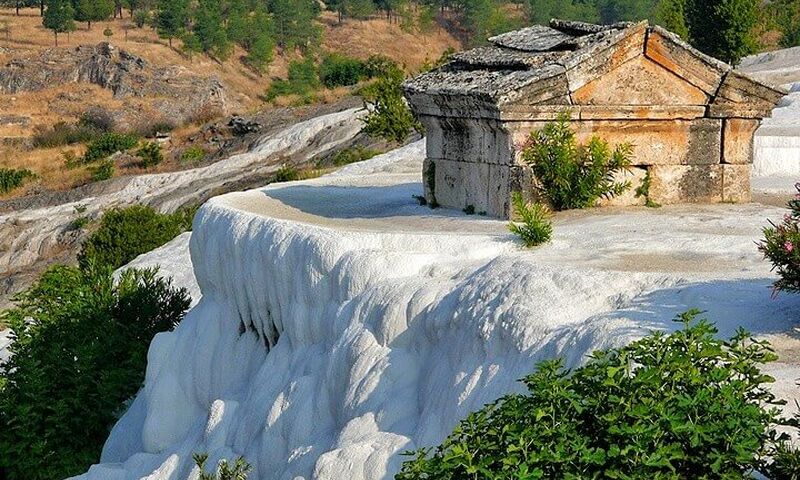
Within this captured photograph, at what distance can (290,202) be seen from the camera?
17.1 m

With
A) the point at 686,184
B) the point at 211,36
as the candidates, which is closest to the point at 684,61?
the point at 686,184

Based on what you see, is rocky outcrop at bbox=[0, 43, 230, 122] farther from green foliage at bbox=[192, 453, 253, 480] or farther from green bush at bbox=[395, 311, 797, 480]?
green bush at bbox=[395, 311, 797, 480]

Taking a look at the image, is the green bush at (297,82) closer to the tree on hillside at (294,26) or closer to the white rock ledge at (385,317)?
the tree on hillside at (294,26)

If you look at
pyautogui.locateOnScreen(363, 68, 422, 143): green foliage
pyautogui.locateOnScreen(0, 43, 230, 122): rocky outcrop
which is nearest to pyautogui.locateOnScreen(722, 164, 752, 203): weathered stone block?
pyautogui.locateOnScreen(363, 68, 422, 143): green foliage

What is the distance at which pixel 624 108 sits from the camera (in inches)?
567

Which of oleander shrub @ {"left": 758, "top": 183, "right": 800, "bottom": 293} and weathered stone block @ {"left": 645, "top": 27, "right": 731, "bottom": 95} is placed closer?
oleander shrub @ {"left": 758, "top": 183, "right": 800, "bottom": 293}

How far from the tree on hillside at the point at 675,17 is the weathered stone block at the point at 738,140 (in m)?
36.6

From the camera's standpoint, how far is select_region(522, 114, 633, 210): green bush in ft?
46.2

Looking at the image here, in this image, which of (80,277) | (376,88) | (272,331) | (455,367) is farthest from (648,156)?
(376,88)

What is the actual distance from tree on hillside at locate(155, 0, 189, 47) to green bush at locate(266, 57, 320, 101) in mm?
8604

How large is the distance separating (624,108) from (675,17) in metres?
38.4

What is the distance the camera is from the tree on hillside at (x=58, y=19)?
98250 mm

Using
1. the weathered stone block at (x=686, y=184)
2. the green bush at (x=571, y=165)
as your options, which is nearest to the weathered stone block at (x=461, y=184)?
the green bush at (x=571, y=165)

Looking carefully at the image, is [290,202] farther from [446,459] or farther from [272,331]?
[446,459]
